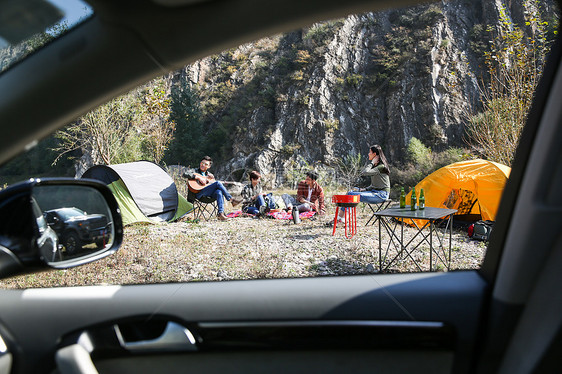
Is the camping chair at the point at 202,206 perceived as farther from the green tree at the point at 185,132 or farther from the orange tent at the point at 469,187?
the green tree at the point at 185,132

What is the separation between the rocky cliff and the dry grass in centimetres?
1577

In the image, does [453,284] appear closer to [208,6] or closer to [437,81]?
[208,6]

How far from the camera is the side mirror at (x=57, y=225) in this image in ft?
2.63

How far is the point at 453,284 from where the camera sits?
105 cm

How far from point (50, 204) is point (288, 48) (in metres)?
27.3

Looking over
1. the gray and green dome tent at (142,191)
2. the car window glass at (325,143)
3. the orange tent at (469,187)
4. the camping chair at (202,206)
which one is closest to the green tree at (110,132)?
the car window glass at (325,143)

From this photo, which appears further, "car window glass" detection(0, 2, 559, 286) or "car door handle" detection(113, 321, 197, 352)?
"car window glass" detection(0, 2, 559, 286)

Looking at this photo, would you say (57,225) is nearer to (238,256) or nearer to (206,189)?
(238,256)

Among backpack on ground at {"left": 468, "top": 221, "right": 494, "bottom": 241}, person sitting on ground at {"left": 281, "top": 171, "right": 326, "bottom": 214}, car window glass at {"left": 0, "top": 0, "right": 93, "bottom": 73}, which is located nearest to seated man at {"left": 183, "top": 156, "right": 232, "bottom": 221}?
person sitting on ground at {"left": 281, "top": 171, "right": 326, "bottom": 214}

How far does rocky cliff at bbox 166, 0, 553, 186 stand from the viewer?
71.1ft

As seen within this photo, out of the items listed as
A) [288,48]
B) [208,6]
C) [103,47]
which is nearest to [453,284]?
[208,6]

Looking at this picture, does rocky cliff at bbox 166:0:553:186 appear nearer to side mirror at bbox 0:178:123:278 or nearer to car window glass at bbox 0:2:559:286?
car window glass at bbox 0:2:559:286

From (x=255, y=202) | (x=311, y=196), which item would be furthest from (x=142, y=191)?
(x=311, y=196)

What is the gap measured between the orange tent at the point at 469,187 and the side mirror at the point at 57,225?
644cm
